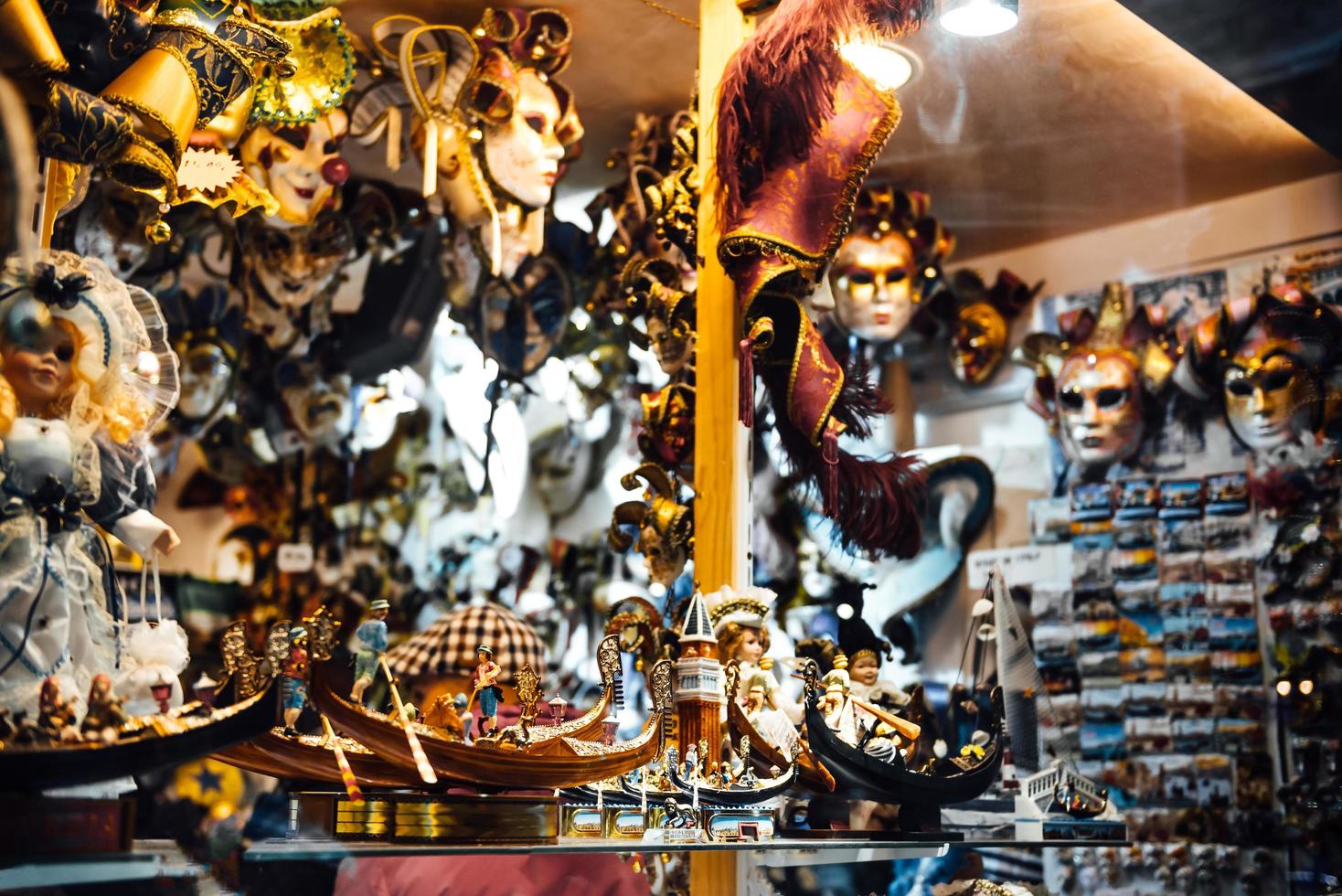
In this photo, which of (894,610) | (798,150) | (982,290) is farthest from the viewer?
(982,290)

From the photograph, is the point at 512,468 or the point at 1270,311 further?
the point at 512,468

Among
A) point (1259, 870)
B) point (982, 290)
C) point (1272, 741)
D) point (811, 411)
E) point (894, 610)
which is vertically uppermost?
point (982, 290)

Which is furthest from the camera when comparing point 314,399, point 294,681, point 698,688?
point 314,399

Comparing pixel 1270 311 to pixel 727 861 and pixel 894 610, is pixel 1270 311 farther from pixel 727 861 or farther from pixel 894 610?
pixel 727 861

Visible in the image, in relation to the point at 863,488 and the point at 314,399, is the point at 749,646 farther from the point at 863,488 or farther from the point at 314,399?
the point at 314,399

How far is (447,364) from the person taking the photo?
4434 mm

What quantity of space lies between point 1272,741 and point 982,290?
4.20 ft

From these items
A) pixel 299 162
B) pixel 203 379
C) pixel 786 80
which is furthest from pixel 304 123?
pixel 203 379

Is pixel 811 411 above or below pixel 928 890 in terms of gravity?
above

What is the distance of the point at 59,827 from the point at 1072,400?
2.60 m

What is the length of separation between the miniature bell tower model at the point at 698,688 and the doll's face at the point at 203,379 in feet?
6.17

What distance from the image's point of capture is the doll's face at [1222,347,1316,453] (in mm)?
2982

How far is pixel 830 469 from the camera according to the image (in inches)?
101

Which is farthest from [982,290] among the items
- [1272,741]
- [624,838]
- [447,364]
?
[624,838]
